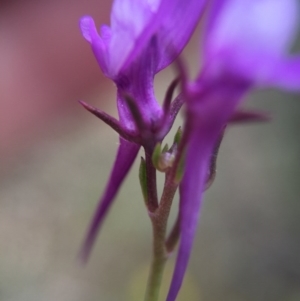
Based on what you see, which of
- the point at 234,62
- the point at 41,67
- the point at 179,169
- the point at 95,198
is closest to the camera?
the point at 234,62

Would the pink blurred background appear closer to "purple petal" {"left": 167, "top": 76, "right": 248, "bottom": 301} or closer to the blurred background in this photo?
the blurred background

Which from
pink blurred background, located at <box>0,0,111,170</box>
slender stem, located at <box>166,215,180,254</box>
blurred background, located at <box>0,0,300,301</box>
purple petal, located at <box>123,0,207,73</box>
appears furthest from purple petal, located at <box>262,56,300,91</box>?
pink blurred background, located at <box>0,0,111,170</box>

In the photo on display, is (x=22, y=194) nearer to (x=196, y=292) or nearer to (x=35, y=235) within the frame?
(x=35, y=235)

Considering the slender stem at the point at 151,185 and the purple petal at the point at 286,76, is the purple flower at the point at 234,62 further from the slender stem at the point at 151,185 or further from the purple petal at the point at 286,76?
the slender stem at the point at 151,185

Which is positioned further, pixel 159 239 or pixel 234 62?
pixel 159 239

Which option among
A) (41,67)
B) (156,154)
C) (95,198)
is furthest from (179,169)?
(41,67)

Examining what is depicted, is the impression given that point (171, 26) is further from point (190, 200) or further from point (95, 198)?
point (95, 198)

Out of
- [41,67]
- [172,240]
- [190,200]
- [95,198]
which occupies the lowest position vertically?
[95,198]

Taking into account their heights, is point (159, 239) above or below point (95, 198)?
above
